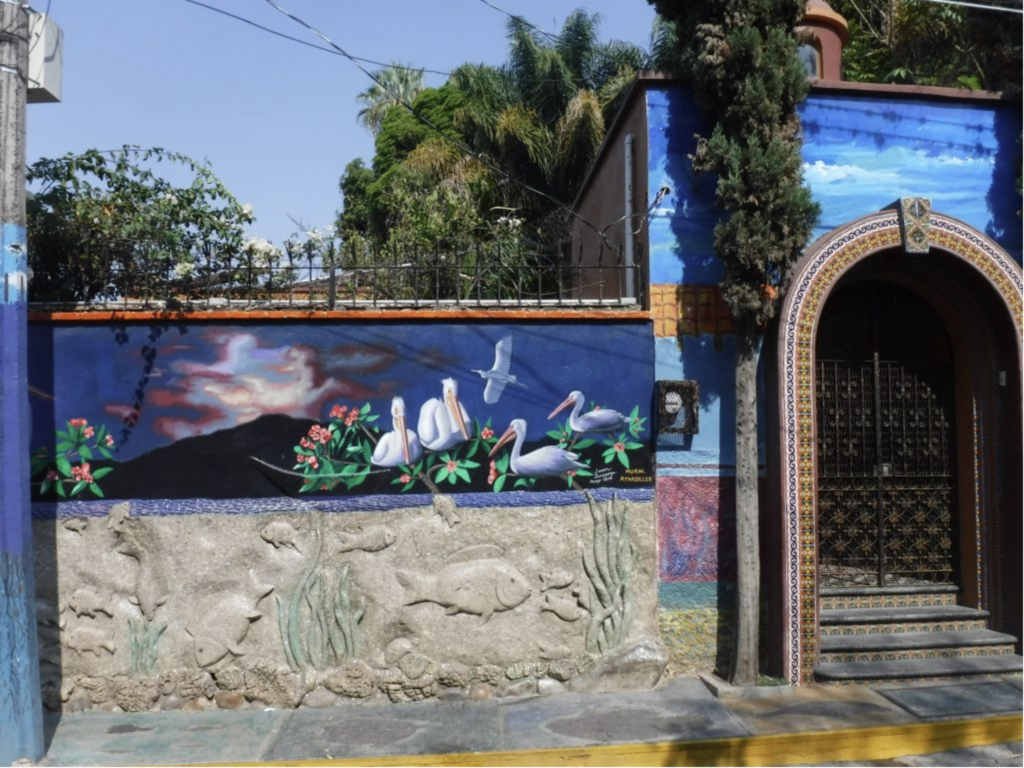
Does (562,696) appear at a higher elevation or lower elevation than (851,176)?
lower

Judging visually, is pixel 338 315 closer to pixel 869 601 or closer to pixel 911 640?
pixel 869 601

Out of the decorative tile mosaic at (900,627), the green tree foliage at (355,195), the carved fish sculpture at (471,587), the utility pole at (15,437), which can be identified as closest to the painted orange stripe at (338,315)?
the utility pole at (15,437)

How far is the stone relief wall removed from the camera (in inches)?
283

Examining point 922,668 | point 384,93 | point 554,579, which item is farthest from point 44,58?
point 384,93

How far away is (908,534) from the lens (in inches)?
331

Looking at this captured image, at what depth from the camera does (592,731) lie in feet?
21.5

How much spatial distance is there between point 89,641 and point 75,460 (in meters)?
1.35

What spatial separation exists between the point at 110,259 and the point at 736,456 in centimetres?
515

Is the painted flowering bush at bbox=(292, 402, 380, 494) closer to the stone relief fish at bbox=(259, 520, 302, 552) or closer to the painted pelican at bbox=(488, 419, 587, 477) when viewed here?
the stone relief fish at bbox=(259, 520, 302, 552)

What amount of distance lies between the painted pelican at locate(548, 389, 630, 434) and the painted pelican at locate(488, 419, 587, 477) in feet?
0.76

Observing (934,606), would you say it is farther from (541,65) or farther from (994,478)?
(541,65)

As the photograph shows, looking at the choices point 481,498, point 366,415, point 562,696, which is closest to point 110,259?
point 366,415

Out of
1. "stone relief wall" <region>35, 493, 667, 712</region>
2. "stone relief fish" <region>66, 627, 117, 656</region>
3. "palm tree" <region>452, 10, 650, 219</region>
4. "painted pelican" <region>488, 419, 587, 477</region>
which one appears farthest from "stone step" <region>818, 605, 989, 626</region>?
"palm tree" <region>452, 10, 650, 219</region>

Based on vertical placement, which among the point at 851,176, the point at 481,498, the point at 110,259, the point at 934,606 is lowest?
the point at 934,606
